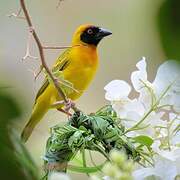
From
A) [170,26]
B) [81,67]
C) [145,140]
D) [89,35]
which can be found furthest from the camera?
[89,35]

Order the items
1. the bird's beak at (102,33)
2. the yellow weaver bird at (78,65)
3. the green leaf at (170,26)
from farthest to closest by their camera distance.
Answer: the bird's beak at (102,33), the yellow weaver bird at (78,65), the green leaf at (170,26)

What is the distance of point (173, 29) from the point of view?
171 mm

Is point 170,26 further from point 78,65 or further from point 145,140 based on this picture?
point 78,65

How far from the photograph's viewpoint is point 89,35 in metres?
2.07

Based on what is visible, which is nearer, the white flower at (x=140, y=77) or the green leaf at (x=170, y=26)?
the green leaf at (x=170, y=26)

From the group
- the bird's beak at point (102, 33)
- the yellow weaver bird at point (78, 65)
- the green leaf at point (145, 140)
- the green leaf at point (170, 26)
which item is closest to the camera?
the green leaf at point (170, 26)

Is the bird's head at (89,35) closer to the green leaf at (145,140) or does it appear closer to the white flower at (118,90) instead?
the white flower at (118,90)

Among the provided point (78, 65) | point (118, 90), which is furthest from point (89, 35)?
point (118, 90)

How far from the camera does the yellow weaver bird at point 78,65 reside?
71.9 inches

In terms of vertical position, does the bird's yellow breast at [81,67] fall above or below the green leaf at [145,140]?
below

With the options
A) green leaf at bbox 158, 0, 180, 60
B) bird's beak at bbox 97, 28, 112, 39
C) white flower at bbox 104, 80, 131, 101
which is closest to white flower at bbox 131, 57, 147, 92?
white flower at bbox 104, 80, 131, 101

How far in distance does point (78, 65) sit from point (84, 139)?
1322 millimetres

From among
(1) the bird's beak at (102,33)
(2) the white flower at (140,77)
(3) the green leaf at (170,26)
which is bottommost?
(1) the bird's beak at (102,33)

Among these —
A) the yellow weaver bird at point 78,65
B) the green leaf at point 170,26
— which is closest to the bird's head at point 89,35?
the yellow weaver bird at point 78,65
